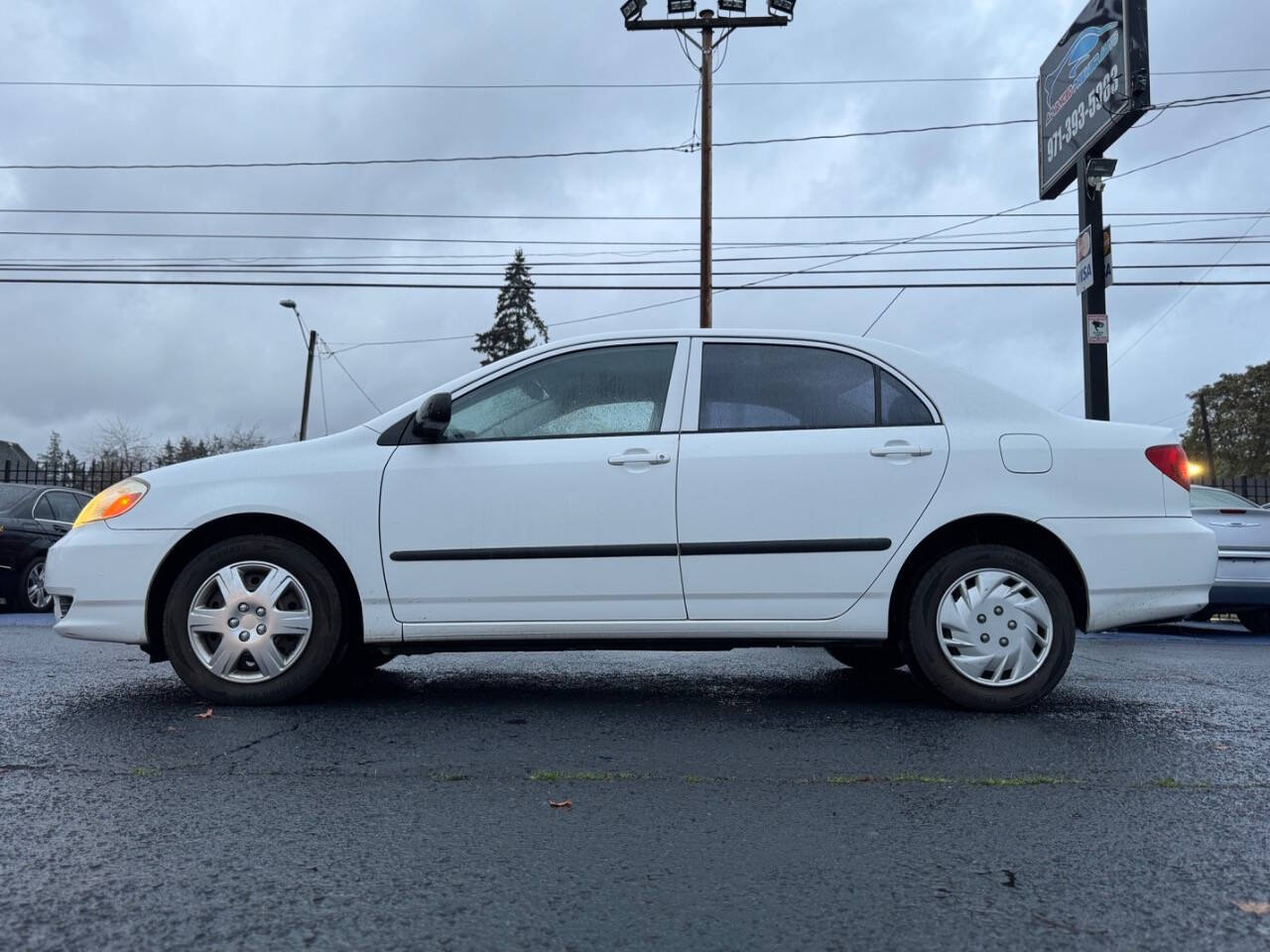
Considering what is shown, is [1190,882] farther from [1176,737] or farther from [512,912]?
[1176,737]

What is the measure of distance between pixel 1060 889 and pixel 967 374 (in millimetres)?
2673

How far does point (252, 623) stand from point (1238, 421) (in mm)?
71593

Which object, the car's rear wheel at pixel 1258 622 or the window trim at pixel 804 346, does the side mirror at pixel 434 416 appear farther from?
the car's rear wheel at pixel 1258 622

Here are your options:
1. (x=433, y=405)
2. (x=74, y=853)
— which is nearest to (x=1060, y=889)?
(x=74, y=853)

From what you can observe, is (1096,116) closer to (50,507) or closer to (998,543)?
(998,543)

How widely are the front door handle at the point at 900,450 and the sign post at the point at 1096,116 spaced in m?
7.93

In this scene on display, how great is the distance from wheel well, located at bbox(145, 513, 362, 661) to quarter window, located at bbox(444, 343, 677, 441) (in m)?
0.72

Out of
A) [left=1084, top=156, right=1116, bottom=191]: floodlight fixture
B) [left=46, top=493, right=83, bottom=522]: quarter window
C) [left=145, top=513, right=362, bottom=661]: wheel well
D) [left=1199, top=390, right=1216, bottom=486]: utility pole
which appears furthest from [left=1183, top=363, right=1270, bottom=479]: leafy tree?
[left=145, top=513, right=362, bottom=661]: wheel well

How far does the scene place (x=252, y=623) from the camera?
4.24 meters

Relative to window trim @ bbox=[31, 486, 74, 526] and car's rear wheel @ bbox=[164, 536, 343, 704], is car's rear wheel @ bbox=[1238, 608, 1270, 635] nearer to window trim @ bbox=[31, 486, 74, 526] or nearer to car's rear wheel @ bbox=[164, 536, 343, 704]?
car's rear wheel @ bbox=[164, 536, 343, 704]

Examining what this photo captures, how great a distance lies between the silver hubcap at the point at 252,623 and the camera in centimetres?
422

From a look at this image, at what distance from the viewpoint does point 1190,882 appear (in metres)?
2.28

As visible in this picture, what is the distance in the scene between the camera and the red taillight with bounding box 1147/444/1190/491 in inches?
170

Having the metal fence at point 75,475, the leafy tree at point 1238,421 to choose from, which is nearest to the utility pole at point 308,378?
the metal fence at point 75,475
